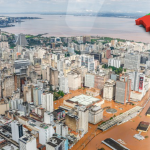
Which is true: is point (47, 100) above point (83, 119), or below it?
above

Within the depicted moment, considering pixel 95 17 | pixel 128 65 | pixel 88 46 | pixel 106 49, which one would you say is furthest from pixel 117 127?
pixel 88 46

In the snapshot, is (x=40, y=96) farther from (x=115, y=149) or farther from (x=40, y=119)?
(x=115, y=149)

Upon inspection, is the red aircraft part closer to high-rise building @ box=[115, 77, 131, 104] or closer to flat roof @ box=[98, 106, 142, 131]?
flat roof @ box=[98, 106, 142, 131]

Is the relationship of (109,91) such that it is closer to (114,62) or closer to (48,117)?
(48,117)

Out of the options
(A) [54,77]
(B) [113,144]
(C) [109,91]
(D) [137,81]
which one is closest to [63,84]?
(A) [54,77]

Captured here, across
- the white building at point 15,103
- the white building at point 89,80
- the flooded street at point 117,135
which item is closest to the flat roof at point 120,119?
the flooded street at point 117,135

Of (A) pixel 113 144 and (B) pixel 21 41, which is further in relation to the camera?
(B) pixel 21 41

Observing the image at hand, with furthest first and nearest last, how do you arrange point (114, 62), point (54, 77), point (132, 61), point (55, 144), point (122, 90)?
point (114, 62), point (132, 61), point (54, 77), point (122, 90), point (55, 144)
